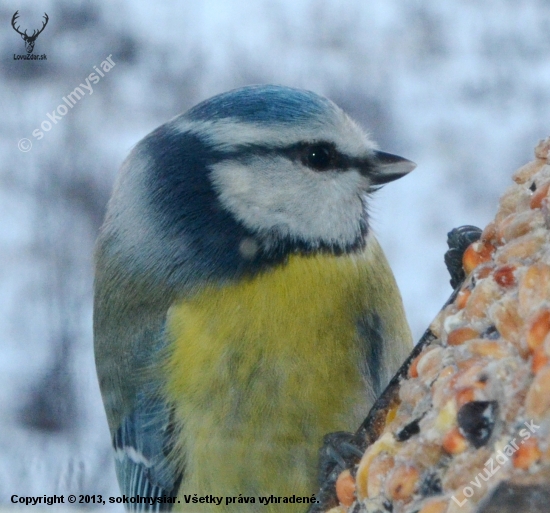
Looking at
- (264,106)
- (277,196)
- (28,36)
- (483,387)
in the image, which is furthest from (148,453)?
(28,36)

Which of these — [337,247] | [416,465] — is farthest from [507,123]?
[416,465]

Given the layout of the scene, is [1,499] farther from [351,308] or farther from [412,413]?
[412,413]

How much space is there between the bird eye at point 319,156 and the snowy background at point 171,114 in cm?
29

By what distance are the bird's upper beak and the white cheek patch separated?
80 millimetres

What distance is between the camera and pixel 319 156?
3.12ft

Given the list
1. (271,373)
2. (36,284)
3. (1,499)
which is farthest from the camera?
(36,284)

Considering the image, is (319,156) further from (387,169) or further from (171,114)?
(171,114)

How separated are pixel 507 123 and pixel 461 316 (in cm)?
111

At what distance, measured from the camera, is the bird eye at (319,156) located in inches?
37.2

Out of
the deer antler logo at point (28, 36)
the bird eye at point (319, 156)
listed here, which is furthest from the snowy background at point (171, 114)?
the bird eye at point (319, 156)

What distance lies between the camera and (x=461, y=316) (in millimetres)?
514

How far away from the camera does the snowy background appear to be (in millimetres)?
1337

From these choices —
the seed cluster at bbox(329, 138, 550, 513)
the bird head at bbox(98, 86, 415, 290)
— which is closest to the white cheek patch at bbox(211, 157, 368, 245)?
the bird head at bbox(98, 86, 415, 290)

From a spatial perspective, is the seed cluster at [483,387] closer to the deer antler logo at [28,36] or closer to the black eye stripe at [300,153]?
the black eye stripe at [300,153]
